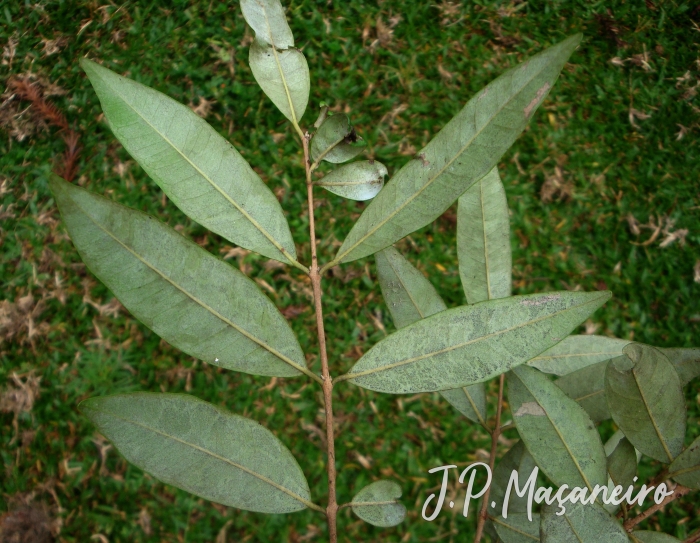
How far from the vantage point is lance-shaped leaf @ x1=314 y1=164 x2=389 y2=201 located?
78 cm

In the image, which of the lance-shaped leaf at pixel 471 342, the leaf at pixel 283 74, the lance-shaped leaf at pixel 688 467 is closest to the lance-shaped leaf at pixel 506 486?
the lance-shaped leaf at pixel 688 467

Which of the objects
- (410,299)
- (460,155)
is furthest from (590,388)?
(460,155)

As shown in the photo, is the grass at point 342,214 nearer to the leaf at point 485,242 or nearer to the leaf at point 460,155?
the leaf at point 485,242

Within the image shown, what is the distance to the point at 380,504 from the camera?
2.54 feet

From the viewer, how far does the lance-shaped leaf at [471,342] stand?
0.65m

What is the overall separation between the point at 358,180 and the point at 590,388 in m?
0.58

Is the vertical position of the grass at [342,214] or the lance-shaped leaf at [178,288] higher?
the lance-shaped leaf at [178,288]

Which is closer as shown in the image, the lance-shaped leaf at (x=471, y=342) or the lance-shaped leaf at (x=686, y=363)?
the lance-shaped leaf at (x=471, y=342)

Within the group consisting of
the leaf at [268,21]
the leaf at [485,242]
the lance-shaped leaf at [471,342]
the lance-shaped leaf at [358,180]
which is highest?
the leaf at [268,21]

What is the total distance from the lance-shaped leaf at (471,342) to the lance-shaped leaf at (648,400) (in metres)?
0.15

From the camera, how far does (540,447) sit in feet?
2.47

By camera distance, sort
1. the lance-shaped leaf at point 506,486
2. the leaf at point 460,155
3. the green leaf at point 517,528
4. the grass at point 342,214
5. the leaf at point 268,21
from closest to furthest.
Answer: the leaf at point 460,155 → the leaf at point 268,21 → the green leaf at point 517,528 → the lance-shaped leaf at point 506,486 → the grass at point 342,214

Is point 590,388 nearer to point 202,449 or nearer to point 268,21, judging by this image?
point 202,449

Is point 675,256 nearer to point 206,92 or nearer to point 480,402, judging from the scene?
point 480,402
